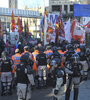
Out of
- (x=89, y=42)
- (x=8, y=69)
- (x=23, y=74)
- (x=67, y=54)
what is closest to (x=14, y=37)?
(x=89, y=42)

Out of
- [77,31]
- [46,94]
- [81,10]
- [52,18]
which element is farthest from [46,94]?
[81,10]

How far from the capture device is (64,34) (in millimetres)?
15047

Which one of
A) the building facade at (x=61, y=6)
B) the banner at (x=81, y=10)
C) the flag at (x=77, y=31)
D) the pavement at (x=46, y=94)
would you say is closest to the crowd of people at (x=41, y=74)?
the pavement at (x=46, y=94)

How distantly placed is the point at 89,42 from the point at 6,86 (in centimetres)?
1089

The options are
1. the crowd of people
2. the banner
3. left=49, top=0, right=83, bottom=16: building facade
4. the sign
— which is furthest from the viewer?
left=49, top=0, right=83, bottom=16: building facade

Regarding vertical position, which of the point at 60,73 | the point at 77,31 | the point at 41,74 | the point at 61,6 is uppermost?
the point at 61,6

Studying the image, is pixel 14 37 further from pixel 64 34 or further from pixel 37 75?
pixel 37 75

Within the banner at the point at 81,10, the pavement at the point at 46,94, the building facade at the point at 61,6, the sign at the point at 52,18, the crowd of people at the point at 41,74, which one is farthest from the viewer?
the building facade at the point at 61,6

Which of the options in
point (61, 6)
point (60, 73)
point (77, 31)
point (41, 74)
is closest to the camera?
point (60, 73)

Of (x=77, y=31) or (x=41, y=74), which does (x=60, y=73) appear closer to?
(x=41, y=74)

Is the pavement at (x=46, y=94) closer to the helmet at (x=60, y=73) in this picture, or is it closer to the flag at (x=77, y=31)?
the helmet at (x=60, y=73)

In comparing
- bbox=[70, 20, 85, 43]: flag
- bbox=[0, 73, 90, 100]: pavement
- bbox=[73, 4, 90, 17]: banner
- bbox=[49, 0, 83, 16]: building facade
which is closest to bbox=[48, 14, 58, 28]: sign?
bbox=[73, 4, 90, 17]: banner

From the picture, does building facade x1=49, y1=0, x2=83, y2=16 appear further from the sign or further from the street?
the street

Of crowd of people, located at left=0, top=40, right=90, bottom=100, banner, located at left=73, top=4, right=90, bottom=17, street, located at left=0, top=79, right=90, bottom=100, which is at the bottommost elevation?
street, located at left=0, top=79, right=90, bottom=100
